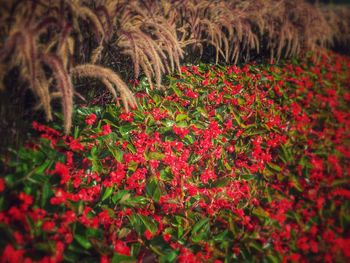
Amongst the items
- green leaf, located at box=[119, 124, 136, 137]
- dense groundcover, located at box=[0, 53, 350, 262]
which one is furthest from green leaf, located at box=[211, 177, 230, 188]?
green leaf, located at box=[119, 124, 136, 137]

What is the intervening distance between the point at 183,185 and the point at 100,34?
3.75 ft

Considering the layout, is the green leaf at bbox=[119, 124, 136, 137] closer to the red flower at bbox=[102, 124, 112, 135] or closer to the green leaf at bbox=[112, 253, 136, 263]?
the red flower at bbox=[102, 124, 112, 135]

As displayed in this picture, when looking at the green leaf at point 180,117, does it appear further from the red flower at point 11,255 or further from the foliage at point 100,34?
the red flower at point 11,255

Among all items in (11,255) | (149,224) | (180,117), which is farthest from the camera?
(180,117)

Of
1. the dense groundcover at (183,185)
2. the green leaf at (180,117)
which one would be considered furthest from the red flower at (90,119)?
the green leaf at (180,117)

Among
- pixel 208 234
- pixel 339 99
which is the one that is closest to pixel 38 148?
pixel 208 234

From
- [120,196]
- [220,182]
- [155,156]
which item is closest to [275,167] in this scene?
[220,182]

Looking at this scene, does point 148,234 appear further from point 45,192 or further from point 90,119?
point 90,119

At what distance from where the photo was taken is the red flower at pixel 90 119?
5.53 ft

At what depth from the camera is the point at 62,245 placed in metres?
1.22

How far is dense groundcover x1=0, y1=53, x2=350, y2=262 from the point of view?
1.32 meters

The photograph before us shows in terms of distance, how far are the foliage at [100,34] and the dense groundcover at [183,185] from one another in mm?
291

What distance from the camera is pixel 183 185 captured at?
1.79 metres

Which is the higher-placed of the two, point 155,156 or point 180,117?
point 180,117
